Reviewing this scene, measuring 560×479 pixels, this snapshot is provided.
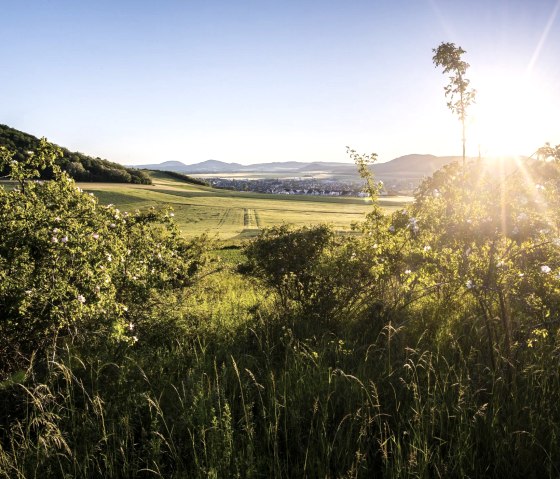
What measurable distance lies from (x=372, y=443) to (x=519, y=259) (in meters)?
3.10

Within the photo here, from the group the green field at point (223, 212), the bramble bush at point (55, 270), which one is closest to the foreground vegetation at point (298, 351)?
the bramble bush at point (55, 270)

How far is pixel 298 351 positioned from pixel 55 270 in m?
3.59

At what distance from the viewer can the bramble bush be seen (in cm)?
548

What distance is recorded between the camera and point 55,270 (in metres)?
5.68

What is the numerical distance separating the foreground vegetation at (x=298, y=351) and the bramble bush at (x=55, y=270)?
0.03 m

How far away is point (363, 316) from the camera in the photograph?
8.24 m

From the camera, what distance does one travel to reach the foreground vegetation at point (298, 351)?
3.84 m

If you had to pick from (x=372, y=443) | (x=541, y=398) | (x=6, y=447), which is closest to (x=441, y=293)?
(x=541, y=398)

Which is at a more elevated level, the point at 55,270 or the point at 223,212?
the point at 55,270

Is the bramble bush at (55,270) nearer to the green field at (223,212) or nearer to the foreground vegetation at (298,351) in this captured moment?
the foreground vegetation at (298,351)

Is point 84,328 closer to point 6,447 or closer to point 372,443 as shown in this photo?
point 6,447

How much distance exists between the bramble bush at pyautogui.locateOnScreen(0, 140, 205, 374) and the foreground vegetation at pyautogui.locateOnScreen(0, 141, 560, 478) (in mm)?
29

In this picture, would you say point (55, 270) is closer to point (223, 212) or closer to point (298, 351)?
point (298, 351)

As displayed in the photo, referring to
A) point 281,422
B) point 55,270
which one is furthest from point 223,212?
point 281,422
